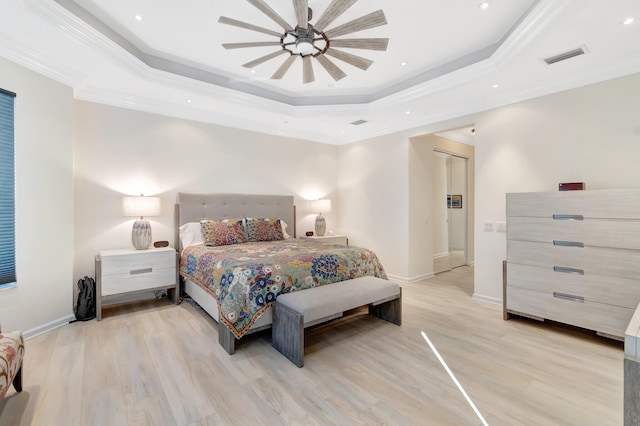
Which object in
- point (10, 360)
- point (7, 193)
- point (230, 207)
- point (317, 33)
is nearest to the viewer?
point (10, 360)

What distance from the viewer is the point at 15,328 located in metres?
2.63

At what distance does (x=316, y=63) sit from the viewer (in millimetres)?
3250

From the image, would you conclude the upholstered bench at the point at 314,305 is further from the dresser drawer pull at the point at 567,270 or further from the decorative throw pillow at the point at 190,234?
the decorative throw pillow at the point at 190,234

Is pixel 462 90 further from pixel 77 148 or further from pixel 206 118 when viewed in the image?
pixel 77 148

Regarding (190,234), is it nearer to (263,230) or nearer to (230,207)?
(230,207)

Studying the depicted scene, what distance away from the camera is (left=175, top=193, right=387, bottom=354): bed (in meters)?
2.43

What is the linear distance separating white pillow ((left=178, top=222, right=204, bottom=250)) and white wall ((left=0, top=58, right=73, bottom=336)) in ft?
3.86

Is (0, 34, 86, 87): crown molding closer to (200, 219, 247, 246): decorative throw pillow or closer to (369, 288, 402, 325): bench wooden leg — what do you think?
(200, 219, 247, 246): decorative throw pillow

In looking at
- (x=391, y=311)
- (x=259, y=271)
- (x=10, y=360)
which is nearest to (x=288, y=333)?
(x=259, y=271)

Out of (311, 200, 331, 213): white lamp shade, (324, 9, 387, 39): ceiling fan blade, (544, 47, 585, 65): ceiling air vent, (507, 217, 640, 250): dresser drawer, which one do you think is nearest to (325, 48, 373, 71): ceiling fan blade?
(324, 9, 387, 39): ceiling fan blade

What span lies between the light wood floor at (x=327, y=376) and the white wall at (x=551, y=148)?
1308mm

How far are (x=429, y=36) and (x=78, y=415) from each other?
3.94 m

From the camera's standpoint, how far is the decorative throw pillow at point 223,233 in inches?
150

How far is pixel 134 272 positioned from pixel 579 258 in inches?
183
